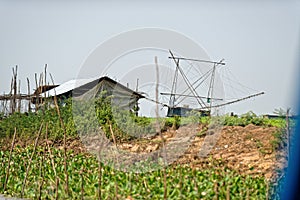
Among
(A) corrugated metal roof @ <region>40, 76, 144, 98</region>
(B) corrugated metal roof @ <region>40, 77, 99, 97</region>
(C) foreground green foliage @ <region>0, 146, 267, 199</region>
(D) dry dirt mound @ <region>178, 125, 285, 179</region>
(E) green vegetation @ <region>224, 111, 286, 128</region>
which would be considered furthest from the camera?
(B) corrugated metal roof @ <region>40, 77, 99, 97</region>

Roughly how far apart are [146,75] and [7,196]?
1.94 meters

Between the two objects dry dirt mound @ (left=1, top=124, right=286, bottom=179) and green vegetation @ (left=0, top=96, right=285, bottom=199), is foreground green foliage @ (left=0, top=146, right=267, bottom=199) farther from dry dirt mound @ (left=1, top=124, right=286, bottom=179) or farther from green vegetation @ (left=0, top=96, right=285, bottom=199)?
dry dirt mound @ (left=1, top=124, right=286, bottom=179)

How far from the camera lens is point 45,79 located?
7.73 metres

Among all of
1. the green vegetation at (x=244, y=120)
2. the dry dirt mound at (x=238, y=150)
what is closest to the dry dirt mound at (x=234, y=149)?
the dry dirt mound at (x=238, y=150)

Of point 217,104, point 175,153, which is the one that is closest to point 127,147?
point 175,153

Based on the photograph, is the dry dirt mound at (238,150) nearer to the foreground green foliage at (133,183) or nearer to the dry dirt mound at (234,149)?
the dry dirt mound at (234,149)

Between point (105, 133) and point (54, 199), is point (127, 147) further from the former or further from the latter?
point (54, 199)

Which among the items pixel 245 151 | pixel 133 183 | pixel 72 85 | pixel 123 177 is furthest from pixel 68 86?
pixel 133 183

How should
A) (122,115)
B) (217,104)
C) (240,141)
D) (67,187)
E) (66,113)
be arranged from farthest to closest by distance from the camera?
(66,113), (122,115), (217,104), (240,141), (67,187)

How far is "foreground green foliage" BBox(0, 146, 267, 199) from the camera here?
159 inches

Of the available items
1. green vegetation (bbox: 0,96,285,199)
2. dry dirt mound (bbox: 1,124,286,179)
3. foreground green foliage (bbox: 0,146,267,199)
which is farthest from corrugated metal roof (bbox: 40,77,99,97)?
foreground green foliage (bbox: 0,146,267,199)

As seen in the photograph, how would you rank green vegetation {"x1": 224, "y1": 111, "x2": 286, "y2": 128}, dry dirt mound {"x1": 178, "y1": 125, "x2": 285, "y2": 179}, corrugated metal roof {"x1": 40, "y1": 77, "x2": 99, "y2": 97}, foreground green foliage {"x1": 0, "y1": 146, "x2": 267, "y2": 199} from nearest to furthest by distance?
foreground green foliage {"x1": 0, "y1": 146, "x2": 267, "y2": 199} → dry dirt mound {"x1": 178, "y1": 125, "x2": 285, "y2": 179} → green vegetation {"x1": 224, "y1": 111, "x2": 286, "y2": 128} → corrugated metal roof {"x1": 40, "y1": 77, "x2": 99, "y2": 97}

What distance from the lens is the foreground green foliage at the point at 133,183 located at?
404 centimetres

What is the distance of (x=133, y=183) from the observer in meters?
4.52
